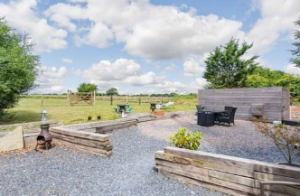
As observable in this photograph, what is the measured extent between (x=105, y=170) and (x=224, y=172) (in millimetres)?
1937

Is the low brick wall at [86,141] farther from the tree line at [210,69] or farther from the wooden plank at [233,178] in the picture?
the tree line at [210,69]

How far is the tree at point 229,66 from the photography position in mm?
16938

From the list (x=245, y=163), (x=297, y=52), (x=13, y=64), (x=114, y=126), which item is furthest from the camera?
(x=297, y=52)

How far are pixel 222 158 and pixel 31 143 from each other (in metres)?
4.43

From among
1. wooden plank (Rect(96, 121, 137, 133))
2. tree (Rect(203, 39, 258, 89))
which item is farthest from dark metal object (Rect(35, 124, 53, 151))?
tree (Rect(203, 39, 258, 89))

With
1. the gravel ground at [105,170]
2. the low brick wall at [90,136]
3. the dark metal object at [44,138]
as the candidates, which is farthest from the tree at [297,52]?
the dark metal object at [44,138]

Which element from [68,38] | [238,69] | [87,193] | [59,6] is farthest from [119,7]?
[238,69]

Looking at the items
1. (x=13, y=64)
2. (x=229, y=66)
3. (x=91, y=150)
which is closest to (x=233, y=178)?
(x=91, y=150)

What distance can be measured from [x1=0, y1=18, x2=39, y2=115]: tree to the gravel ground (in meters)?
3.17

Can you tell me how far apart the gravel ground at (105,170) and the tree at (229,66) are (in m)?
13.2

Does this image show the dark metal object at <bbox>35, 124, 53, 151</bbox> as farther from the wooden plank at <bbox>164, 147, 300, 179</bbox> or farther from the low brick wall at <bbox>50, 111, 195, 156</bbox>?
the wooden plank at <bbox>164, 147, 300, 179</bbox>

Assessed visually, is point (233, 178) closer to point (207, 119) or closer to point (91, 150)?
point (91, 150)

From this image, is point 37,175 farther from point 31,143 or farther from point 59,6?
point 59,6

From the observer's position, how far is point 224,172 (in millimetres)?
2191
